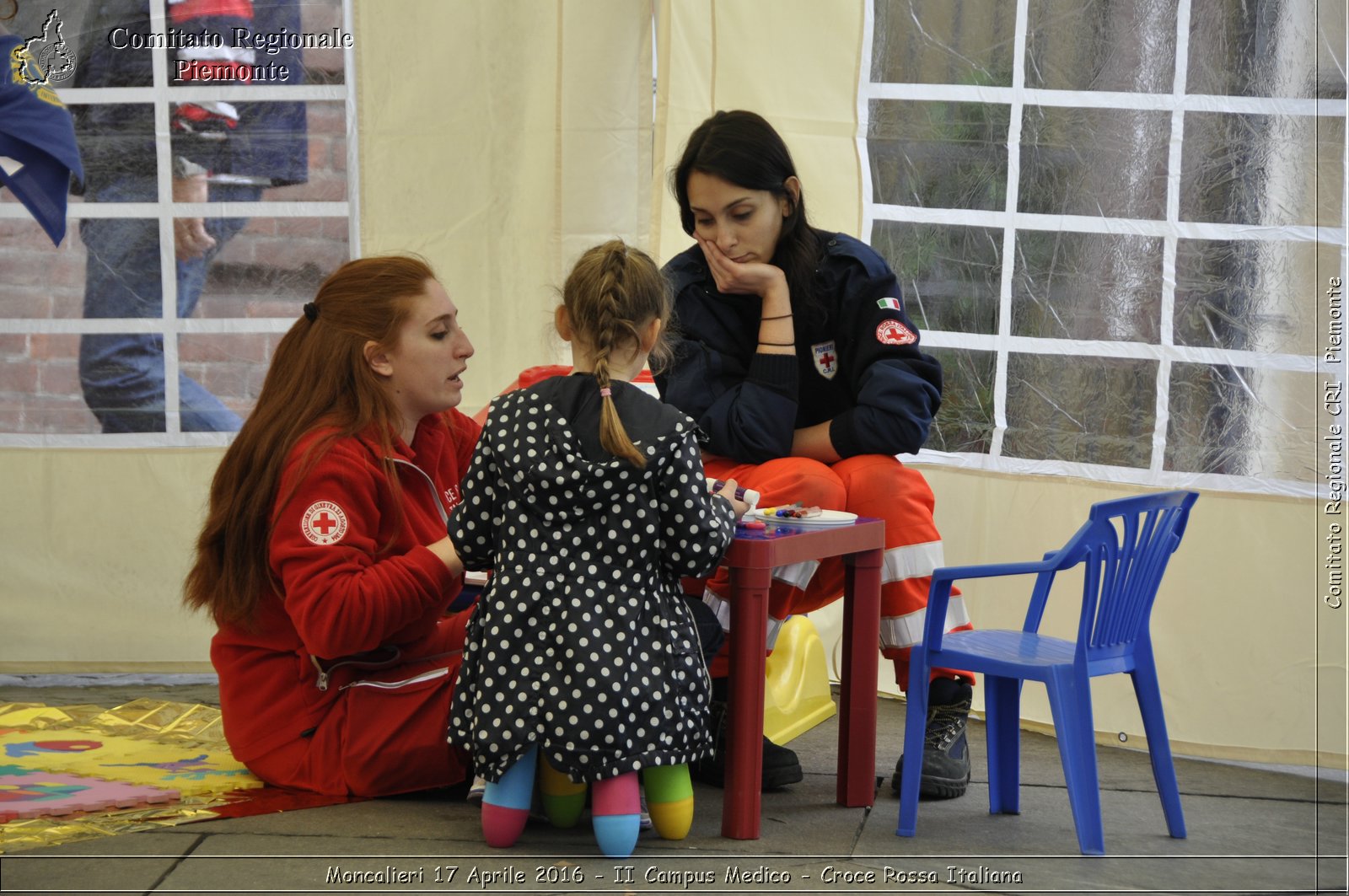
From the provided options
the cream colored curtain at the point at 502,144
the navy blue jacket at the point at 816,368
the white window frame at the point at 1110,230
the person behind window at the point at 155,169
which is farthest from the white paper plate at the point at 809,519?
the person behind window at the point at 155,169

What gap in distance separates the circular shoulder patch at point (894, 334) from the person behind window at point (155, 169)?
1.82m

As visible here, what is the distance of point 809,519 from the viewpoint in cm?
248

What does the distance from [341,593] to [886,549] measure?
3.55 ft

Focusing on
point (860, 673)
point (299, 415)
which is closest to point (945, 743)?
point (860, 673)

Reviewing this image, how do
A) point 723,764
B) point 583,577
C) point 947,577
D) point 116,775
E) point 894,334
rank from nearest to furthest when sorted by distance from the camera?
1. point 583,577
2. point 947,577
3. point 116,775
4. point 723,764
5. point 894,334

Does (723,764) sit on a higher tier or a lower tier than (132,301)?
lower

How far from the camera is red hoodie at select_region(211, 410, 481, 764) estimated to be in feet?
7.73

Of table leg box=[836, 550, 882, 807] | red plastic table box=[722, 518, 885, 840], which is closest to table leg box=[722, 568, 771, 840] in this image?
red plastic table box=[722, 518, 885, 840]

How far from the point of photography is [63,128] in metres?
3.68

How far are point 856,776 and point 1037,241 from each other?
1.63 meters

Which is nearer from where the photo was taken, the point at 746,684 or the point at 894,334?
the point at 746,684

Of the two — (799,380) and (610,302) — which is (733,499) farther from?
(799,380)

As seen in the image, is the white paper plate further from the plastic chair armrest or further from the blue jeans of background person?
the blue jeans of background person

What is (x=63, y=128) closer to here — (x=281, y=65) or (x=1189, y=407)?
(x=281, y=65)
